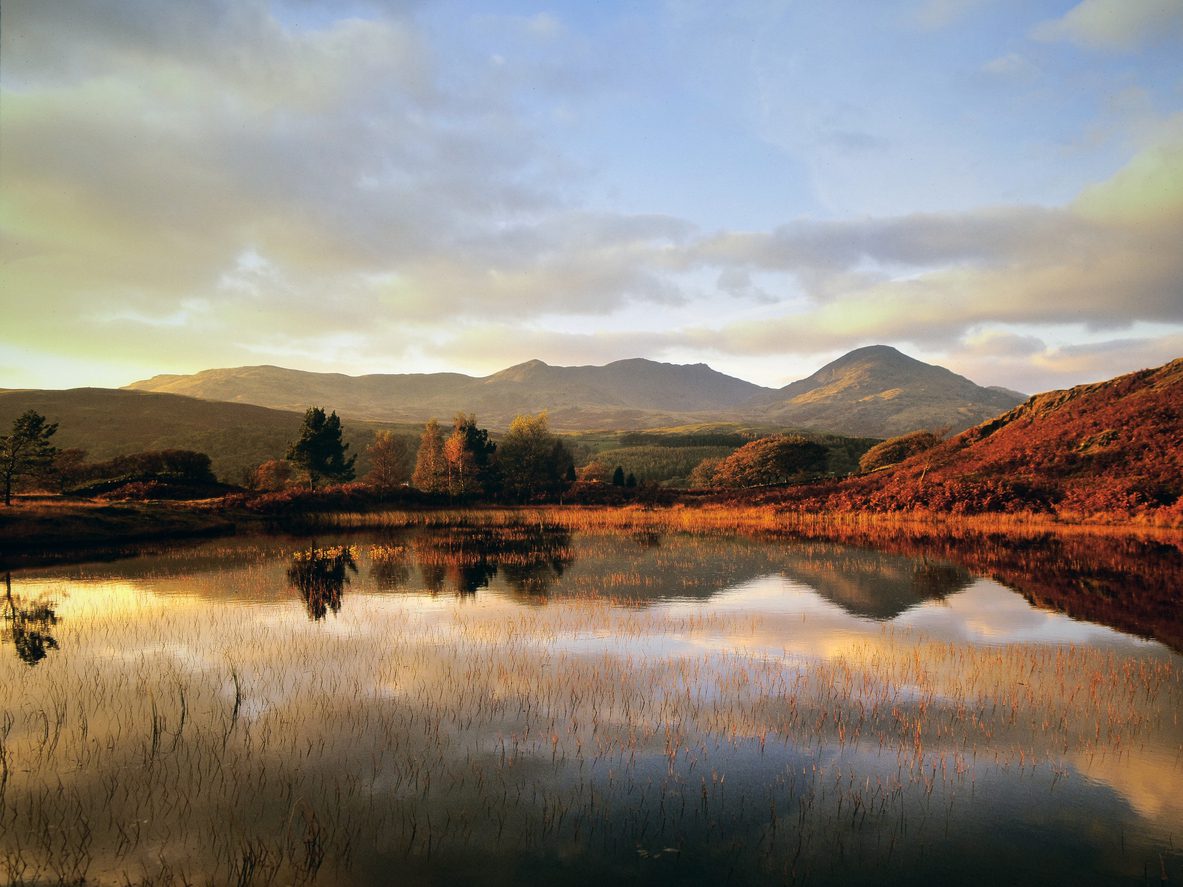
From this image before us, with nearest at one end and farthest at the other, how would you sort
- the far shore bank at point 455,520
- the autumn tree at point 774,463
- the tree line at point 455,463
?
1. the far shore bank at point 455,520
2. the tree line at point 455,463
3. the autumn tree at point 774,463

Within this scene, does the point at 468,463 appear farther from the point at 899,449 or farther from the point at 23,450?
the point at 899,449

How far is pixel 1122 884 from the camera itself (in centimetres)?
877

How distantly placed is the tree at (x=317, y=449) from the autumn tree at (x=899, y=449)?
268 feet

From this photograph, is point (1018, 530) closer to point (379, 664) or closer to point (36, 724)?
point (379, 664)

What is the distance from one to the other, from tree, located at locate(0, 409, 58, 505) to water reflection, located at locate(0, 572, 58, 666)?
3674cm

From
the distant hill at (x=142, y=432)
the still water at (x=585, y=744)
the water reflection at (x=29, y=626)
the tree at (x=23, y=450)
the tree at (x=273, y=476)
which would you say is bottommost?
the water reflection at (x=29, y=626)

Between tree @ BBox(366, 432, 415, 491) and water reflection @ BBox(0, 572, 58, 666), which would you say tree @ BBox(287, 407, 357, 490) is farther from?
water reflection @ BBox(0, 572, 58, 666)

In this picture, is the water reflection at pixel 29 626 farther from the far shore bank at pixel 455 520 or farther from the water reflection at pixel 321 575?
the far shore bank at pixel 455 520

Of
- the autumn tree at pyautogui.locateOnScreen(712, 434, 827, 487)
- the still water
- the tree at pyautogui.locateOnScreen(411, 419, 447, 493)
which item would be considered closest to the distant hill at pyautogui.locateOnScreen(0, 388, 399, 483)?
the tree at pyautogui.locateOnScreen(411, 419, 447, 493)

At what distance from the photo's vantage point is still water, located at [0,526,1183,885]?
9.41 meters

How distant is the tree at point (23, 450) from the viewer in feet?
192

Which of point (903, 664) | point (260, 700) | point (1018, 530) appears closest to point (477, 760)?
point (260, 700)

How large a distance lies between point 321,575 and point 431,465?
267ft

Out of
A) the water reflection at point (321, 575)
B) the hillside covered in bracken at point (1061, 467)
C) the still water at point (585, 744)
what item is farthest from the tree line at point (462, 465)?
the still water at point (585, 744)
